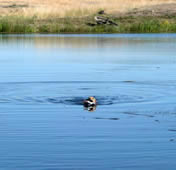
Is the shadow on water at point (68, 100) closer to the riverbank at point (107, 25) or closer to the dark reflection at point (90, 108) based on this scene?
the dark reflection at point (90, 108)

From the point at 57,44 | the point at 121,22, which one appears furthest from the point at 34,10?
the point at 57,44

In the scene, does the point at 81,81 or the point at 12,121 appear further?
the point at 81,81

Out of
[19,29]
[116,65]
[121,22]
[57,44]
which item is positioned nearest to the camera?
[116,65]

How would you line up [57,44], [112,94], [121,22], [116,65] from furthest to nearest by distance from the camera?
1. [121,22]
2. [57,44]
3. [116,65]
4. [112,94]

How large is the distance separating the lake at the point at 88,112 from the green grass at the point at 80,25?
16.7m

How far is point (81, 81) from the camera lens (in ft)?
59.9

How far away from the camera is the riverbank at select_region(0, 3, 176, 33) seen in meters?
43.2

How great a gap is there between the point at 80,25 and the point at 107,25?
72.4 inches

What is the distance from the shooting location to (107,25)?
45.0 m

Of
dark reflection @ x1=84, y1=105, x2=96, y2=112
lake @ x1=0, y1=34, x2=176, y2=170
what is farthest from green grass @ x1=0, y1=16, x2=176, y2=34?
dark reflection @ x1=84, y1=105, x2=96, y2=112

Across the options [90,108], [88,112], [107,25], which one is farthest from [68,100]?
[107,25]

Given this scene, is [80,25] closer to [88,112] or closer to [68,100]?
[68,100]

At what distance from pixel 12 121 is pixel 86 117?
1387 mm

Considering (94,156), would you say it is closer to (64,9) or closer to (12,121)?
(12,121)
